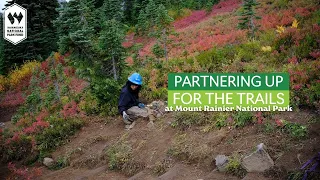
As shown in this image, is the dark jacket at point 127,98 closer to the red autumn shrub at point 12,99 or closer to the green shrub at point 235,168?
the green shrub at point 235,168

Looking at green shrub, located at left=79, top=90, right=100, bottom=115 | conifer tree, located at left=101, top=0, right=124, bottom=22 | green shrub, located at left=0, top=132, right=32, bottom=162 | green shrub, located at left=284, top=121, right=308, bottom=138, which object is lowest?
green shrub, located at left=0, top=132, right=32, bottom=162

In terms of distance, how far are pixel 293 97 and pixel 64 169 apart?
242 inches

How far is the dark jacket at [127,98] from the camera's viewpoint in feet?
29.4

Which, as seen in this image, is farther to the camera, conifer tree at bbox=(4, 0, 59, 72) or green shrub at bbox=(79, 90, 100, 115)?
conifer tree at bbox=(4, 0, 59, 72)

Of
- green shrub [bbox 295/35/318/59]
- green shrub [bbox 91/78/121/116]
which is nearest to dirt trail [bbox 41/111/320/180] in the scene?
green shrub [bbox 91/78/121/116]

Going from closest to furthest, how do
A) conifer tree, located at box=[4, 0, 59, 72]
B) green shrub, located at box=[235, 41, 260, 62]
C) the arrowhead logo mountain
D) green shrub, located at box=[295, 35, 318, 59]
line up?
green shrub, located at box=[295, 35, 318, 59], green shrub, located at box=[235, 41, 260, 62], the arrowhead logo mountain, conifer tree, located at box=[4, 0, 59, 72]

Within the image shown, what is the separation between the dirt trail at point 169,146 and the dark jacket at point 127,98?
627 millimetres

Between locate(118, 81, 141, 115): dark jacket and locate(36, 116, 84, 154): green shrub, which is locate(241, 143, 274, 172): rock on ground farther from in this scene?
locate(36, 116, 84, 154): green shrub

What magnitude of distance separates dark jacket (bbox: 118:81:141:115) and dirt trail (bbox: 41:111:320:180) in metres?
0.63

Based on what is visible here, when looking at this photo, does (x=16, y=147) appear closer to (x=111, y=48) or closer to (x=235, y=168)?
(x=111, y=48)

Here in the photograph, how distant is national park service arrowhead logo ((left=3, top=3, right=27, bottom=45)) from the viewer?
90.1ft

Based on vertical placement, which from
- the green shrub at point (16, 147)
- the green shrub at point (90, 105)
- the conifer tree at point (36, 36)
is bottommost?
the green shrub at point (16, 147)

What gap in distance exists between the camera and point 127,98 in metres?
9.02

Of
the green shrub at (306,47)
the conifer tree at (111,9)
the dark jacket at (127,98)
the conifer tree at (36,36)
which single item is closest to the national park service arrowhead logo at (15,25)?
the conifer tree at (36,36)
